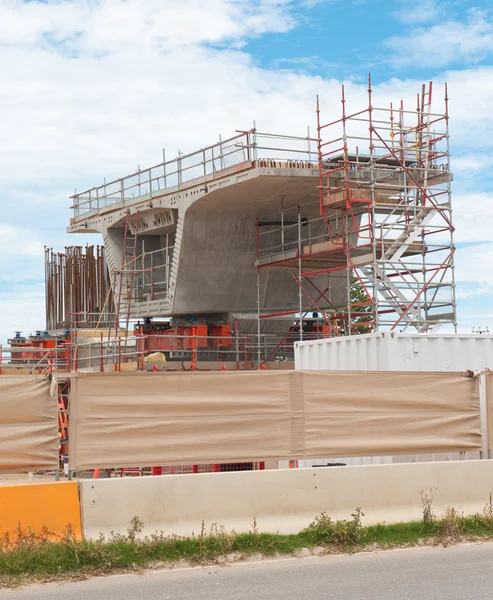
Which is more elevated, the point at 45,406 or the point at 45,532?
the point at 45,406

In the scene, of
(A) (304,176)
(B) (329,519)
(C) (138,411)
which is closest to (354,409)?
(B) (329,519)

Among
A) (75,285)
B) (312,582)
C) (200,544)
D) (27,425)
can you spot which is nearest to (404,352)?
(200,544)

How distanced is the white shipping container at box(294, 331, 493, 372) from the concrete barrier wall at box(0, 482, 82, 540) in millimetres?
9157

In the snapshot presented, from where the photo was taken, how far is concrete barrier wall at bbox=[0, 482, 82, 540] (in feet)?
34.5

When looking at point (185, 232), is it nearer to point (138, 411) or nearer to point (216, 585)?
point (138, 411)

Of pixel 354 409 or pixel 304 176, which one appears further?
pixel 304 176

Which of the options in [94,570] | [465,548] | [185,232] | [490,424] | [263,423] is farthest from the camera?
[185,232]

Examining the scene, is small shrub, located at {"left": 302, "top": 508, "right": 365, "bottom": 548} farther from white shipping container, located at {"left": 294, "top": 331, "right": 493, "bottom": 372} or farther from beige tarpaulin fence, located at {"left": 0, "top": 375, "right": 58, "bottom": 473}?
white shipping container, located at {"left": 294, "top": 331, "right": 493, "bottom": 372}

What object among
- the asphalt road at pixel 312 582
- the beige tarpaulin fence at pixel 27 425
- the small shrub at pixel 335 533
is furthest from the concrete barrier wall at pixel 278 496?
the asphalt road at pixel 312 582

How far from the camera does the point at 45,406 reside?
37.4 ft

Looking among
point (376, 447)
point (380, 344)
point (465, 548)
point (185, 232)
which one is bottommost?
point (465, 548)

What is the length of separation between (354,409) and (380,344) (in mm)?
6063

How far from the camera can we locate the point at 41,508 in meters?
10.7

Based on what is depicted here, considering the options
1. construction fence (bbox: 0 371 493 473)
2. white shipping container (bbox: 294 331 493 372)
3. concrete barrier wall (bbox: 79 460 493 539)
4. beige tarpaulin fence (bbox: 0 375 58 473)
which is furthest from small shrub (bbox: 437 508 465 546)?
white shipping container (bbox: 294 331 493 372)
